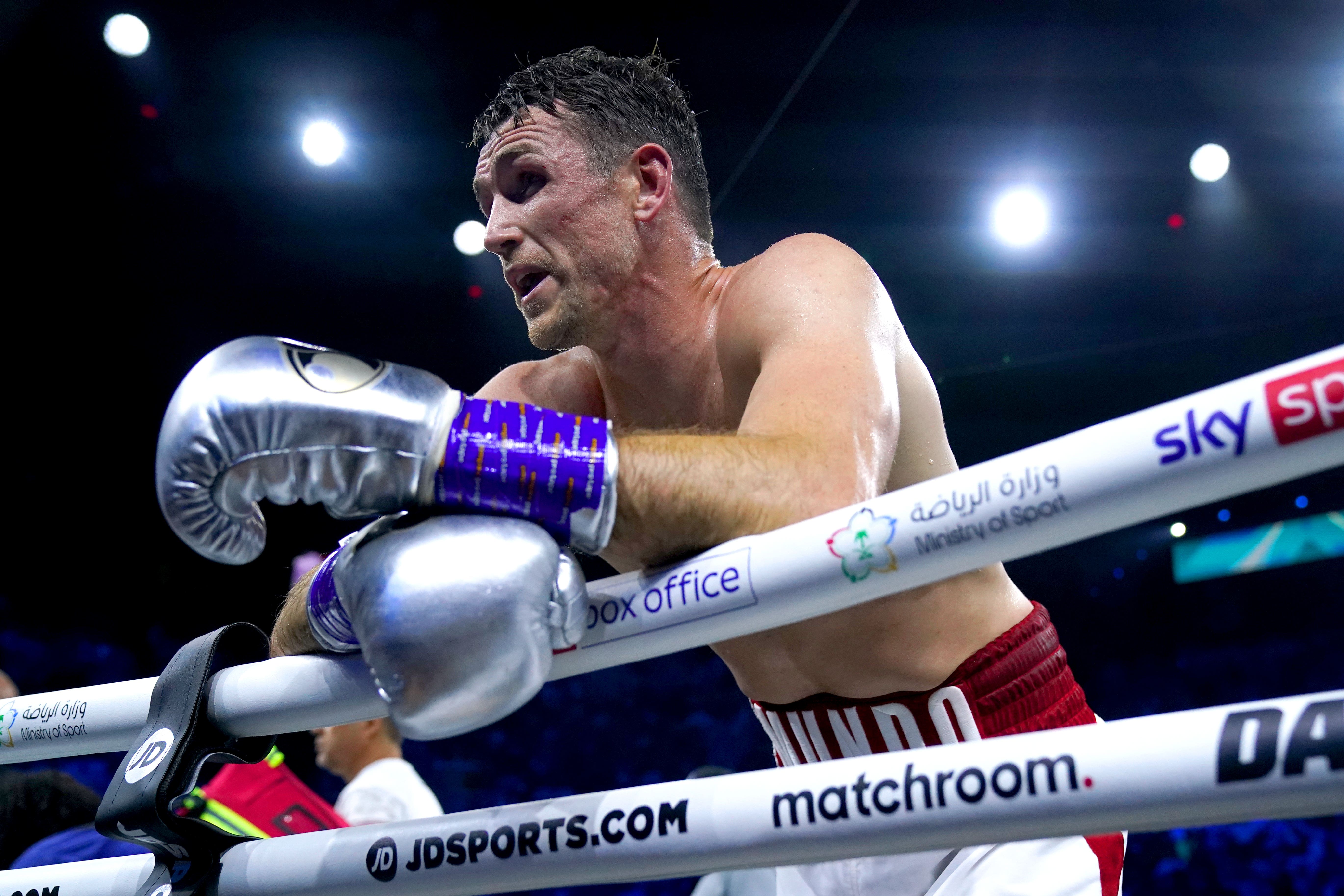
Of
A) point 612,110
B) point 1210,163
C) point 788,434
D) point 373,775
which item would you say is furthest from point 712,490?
point 1210,163

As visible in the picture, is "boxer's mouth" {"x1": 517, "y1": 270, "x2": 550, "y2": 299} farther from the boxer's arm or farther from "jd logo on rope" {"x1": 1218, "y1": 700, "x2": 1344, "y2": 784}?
"jd logo on rope" {"x1": 1218, "y1": 700, "x2": 1344, "y2": 784}

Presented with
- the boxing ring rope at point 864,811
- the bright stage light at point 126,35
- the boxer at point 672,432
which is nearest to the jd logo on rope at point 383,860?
the boxing ring rope at point 864,811

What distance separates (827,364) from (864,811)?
417 millimetres

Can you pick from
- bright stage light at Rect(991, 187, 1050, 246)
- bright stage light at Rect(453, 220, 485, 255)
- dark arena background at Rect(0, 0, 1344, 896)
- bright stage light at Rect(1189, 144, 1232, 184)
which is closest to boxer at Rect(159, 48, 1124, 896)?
dark arena background at Rect(0, 0, 1344, 896)

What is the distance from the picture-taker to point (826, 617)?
1118 mm

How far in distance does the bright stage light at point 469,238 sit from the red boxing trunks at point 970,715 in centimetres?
282

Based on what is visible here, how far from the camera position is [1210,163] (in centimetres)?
352

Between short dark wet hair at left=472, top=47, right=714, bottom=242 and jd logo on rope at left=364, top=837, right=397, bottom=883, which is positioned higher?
short dark wet hair at left=472, top=47, right=714, bottom=242

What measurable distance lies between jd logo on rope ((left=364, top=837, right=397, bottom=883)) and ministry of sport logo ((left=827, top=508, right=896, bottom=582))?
0.40m

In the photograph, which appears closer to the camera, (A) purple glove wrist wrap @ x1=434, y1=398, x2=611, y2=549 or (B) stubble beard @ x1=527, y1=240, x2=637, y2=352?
(A) purple glove wrist wrap @ x1=434, y1=398, x2=611, y2=549

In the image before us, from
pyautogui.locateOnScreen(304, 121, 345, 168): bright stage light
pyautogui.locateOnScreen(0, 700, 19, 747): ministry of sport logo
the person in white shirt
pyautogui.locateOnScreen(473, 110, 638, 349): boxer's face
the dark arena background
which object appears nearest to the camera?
pyautogui.locateOnScreen(0, 700, 19, 747): ministry of sport logo

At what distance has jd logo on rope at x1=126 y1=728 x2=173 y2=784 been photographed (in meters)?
0.82

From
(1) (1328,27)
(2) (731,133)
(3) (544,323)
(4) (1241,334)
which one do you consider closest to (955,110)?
(2) (731,133)

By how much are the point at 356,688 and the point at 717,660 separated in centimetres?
478
